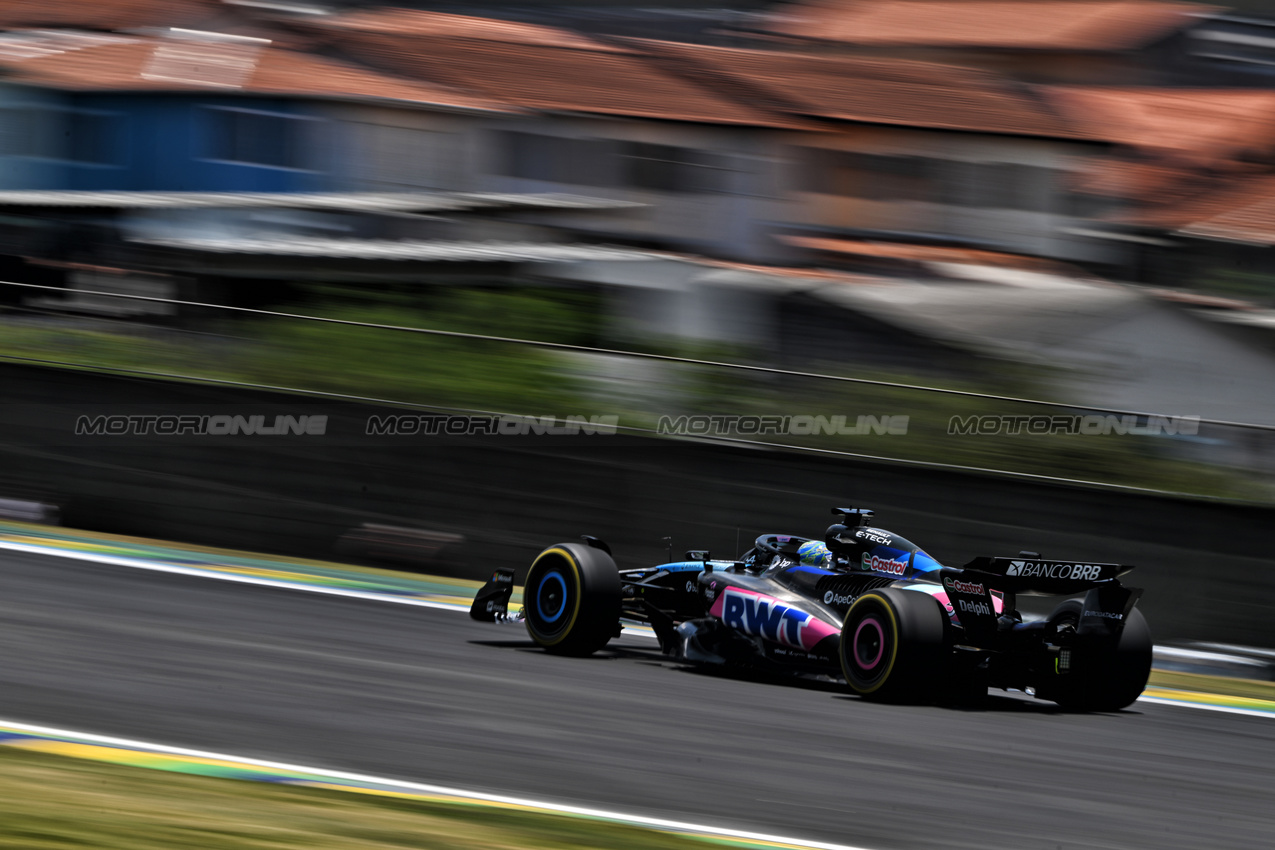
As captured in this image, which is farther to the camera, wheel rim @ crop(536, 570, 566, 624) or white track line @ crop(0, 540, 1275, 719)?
white track line @ crop(0, 540, 1275, 719)

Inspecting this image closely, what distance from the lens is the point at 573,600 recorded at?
9.36 metres

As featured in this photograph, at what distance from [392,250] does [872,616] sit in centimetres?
2130

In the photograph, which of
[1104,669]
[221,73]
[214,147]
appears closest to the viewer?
[1104,669]

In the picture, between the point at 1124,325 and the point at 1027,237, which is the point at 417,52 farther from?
the point at 1124,325

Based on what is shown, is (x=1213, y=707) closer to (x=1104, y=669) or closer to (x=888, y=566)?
(x=1104, y=669)

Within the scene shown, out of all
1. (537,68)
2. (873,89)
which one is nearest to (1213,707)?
(537,68)

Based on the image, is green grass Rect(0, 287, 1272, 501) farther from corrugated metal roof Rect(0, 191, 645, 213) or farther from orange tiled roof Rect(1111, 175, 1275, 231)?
orange tiled roof Rect(1111, 175, 1275, 231)

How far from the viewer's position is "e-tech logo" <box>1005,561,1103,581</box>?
8.22 m

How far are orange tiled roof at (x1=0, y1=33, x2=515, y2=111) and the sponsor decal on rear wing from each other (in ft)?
77.2

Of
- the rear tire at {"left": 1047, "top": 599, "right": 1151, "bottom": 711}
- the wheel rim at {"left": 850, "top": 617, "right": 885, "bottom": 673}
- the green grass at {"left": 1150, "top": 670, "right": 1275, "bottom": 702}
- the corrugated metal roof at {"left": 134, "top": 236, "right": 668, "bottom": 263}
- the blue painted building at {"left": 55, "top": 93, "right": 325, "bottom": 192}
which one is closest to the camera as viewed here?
the wheel rim at {"left": 850, "top": 617, "right": 885, "bottom": 673}

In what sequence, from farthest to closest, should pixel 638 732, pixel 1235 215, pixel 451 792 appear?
pixel 1235 215 → pixel 638 732 → pixel 451 792

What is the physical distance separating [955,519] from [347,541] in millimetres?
5474

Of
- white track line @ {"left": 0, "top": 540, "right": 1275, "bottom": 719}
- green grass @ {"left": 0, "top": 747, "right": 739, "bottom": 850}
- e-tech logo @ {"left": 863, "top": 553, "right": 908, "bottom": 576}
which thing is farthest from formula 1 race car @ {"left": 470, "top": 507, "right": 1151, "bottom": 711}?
green grass @ {"left": 0, "top": 747, "right": 739, "bottom": 850}

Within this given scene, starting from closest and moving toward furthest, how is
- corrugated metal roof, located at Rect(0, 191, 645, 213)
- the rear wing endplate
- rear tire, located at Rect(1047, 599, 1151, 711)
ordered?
1. rear tire, located at Rect(1047, 599, 1151, 711)
2. the rear wing endplate
3. corrugated metal roof, located at Rect(0, 191, 645, 213)
